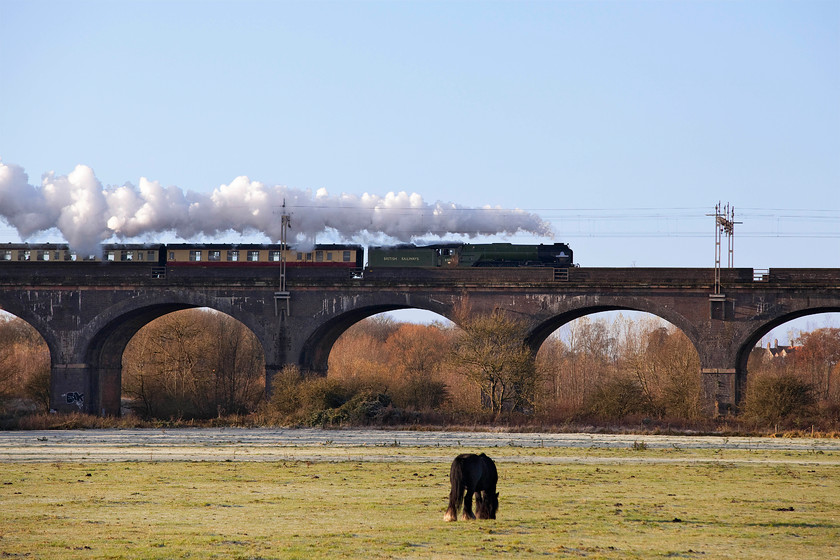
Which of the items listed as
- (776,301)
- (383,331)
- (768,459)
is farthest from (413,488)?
(383,331)

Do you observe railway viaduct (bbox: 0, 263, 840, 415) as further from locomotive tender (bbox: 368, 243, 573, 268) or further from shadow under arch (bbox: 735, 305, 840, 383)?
locomotive tender (bbox: 368, 243, 573, 268)

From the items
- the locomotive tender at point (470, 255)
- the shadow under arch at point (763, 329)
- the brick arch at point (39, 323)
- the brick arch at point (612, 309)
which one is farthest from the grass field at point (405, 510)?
the brick arch at point (39, 323)

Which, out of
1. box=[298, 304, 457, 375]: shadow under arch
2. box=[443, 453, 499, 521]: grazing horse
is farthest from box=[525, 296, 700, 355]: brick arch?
box=[443, 453, 499, 521]: grazing horse

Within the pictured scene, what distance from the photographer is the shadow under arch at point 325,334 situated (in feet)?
160

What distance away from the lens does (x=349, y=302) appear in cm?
4875

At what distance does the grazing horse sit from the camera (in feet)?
49.2

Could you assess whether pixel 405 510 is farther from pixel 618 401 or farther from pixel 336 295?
pixel 336 295

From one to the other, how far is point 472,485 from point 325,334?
36.1 metres

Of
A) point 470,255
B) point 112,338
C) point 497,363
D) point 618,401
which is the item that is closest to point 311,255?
point 470,255

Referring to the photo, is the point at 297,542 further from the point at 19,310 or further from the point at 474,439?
the point at 19,310

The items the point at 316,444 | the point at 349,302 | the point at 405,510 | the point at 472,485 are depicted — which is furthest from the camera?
the point at 349,302

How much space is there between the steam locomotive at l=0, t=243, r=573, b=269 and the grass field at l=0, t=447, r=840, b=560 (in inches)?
1008

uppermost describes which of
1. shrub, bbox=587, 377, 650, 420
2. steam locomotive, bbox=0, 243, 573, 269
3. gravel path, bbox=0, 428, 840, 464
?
steam locomotive, bbox=0, 243, 573, 269

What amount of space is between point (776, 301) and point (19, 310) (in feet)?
124
